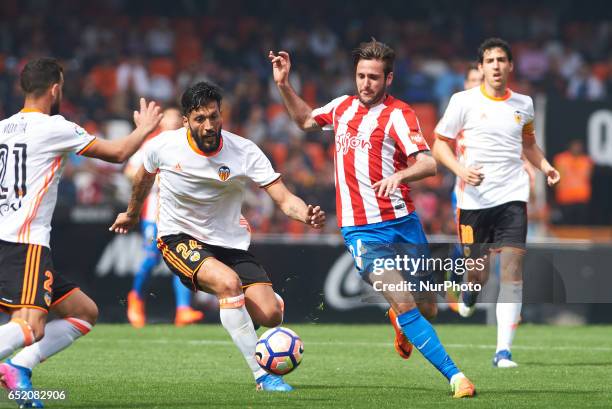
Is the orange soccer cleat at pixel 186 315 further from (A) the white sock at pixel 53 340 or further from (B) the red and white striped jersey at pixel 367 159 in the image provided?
(A) the white sock at pixel 53 340

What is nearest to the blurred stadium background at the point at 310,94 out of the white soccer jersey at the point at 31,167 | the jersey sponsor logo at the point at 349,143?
the jersey sponsor logo at the point at 349,143

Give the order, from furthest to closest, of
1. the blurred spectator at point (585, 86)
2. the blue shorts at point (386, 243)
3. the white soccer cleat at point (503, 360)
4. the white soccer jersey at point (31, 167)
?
the blurred spectator at point (585, 86), the white soccer cleat at point (503, 360), the blue shorts at point (386, 243), the white soccer jersey at point (31, 167)

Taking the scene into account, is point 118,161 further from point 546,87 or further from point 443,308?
point 546,87

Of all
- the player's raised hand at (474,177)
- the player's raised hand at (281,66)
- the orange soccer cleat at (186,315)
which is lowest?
the orange soccer cleat at (186,315)

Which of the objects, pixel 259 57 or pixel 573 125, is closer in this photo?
pixel 573 125

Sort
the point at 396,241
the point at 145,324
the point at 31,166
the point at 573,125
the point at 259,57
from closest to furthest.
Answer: the point at 31,166 → the point at 396,241 → the point at 145,324 → the point at 573,125 → the point at 259,57

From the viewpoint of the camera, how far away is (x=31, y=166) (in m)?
6.53

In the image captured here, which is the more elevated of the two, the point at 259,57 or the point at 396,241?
the point at 259,57

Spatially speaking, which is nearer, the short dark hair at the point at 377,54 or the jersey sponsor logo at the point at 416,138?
the jersey sponsor logo at the point at 416,138

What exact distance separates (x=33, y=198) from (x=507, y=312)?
13.7 ft

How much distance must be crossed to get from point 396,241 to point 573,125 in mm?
9238

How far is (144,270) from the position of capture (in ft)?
41.3

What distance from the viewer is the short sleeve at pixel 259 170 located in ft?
24.6

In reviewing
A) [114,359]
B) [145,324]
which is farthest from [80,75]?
[114,359]
